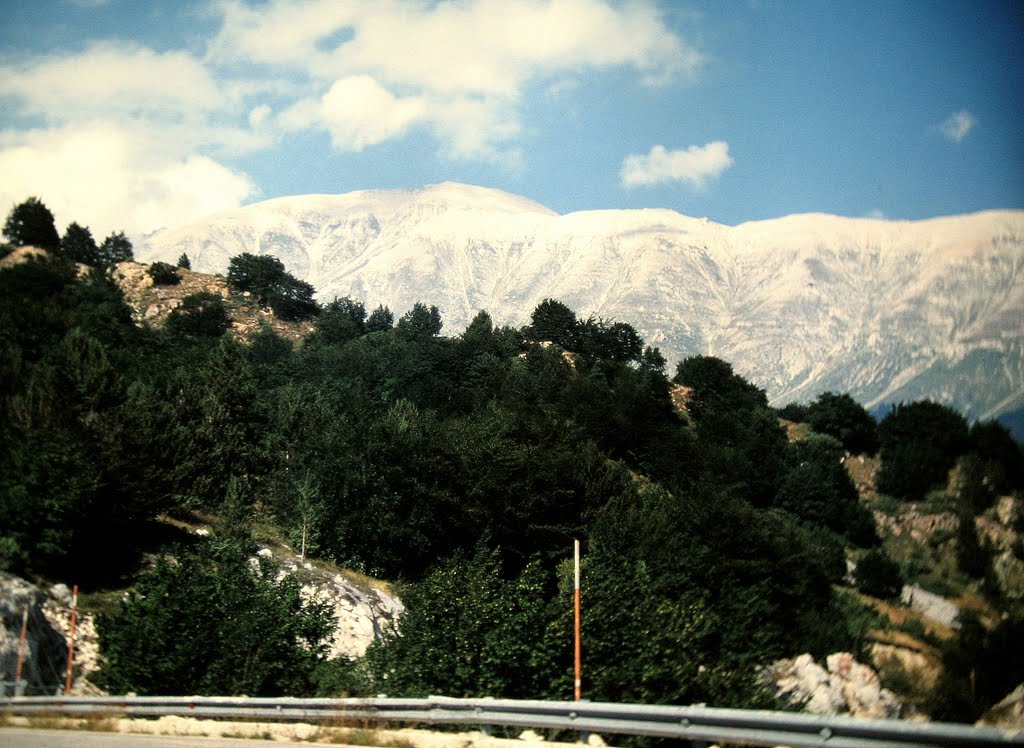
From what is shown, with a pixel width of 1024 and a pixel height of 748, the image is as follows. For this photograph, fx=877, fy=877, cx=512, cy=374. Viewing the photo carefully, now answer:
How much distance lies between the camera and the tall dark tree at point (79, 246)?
13162 cm

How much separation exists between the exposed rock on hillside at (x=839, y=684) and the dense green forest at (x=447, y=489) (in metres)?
2.29

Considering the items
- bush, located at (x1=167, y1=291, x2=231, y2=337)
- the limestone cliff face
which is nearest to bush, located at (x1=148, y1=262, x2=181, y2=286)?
bush, located at (x1=167, y1=291, x2=231, y2=337)

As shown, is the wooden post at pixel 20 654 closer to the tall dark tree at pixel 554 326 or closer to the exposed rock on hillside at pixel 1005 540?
the exposed rock on hillside at pixel 1005 540

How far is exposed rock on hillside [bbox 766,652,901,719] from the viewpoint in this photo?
4834 centimetres

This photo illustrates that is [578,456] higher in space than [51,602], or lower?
higher

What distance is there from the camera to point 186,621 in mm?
21000

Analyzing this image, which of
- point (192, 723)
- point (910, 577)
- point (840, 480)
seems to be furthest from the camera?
point (840, 480)

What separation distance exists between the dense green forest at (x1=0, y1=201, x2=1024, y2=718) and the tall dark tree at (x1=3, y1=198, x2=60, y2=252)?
4.04 ft

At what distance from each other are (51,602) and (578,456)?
41527 mm

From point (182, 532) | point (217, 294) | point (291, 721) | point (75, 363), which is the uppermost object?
point (217, 294)

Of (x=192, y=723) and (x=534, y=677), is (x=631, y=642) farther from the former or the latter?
(x=192, y=723)

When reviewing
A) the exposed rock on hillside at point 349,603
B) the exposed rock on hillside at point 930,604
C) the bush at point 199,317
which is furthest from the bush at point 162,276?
the exposed rock on hillside at point 930,604

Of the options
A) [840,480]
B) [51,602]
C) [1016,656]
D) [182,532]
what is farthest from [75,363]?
[840,480]

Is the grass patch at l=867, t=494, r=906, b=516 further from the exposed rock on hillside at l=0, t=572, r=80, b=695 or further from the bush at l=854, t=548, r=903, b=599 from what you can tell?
the exposed rock on hillside at l=0, t=572, r=80, b=695
